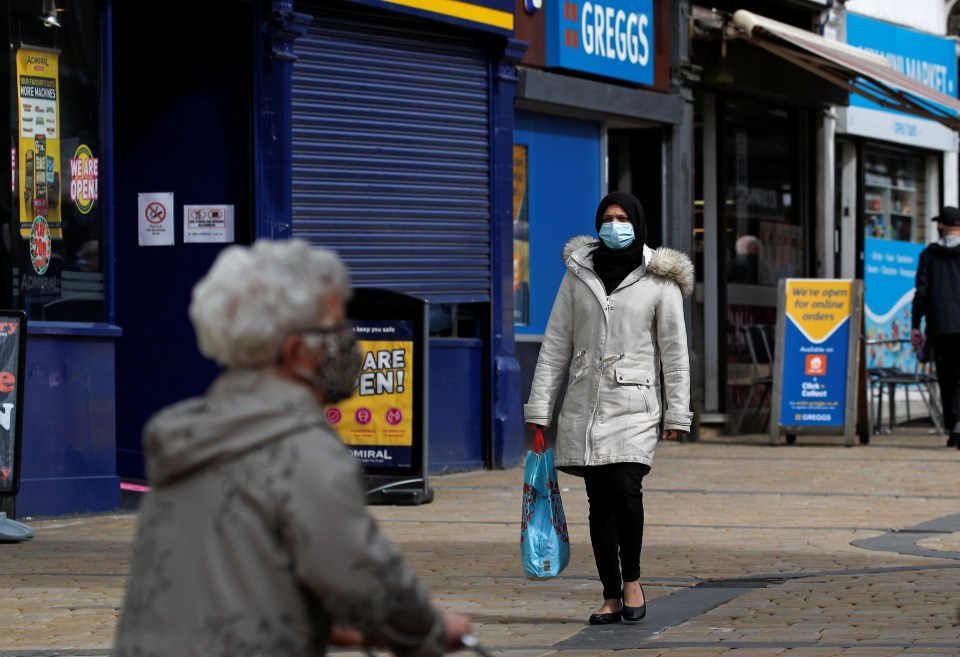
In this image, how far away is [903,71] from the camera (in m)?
21.1

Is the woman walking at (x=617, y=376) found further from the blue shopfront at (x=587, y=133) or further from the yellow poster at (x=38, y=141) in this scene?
the blue shopfront at (x=587, y=133)

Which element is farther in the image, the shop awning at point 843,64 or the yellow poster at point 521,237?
the shop awning at point 843,64

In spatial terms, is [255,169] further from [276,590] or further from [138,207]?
[276,590]

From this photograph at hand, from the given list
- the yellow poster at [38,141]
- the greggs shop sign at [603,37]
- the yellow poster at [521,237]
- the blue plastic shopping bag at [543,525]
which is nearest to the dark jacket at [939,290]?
the greggs shop sign at [603,37]

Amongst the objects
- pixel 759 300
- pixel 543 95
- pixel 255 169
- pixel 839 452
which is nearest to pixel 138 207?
pixel 255 169

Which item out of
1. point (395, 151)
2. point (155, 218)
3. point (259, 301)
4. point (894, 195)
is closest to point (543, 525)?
point (259, 301)

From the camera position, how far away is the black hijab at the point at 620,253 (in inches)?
273

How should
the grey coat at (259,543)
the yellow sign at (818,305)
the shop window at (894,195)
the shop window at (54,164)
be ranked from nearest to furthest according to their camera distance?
1. the grey coat at (259,543)
2. the shop window at (54,164)
3. the yellow sign at (818,305)
4. the shop window at (894,195)

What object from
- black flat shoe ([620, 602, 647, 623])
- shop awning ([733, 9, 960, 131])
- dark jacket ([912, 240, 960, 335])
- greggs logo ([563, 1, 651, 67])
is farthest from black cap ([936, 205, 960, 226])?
black flat shoe ([620, 602, 647, 623])

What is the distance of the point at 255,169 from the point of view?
1209cm

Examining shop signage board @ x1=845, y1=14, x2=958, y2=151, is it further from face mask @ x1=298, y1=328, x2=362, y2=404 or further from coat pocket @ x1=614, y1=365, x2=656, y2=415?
face mask @ x1=298, y1=328, x2=362, y2=404

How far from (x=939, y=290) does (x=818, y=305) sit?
1.08 metres

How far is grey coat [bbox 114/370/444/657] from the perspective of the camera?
248cm

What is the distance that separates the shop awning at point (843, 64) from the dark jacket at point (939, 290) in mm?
1695
